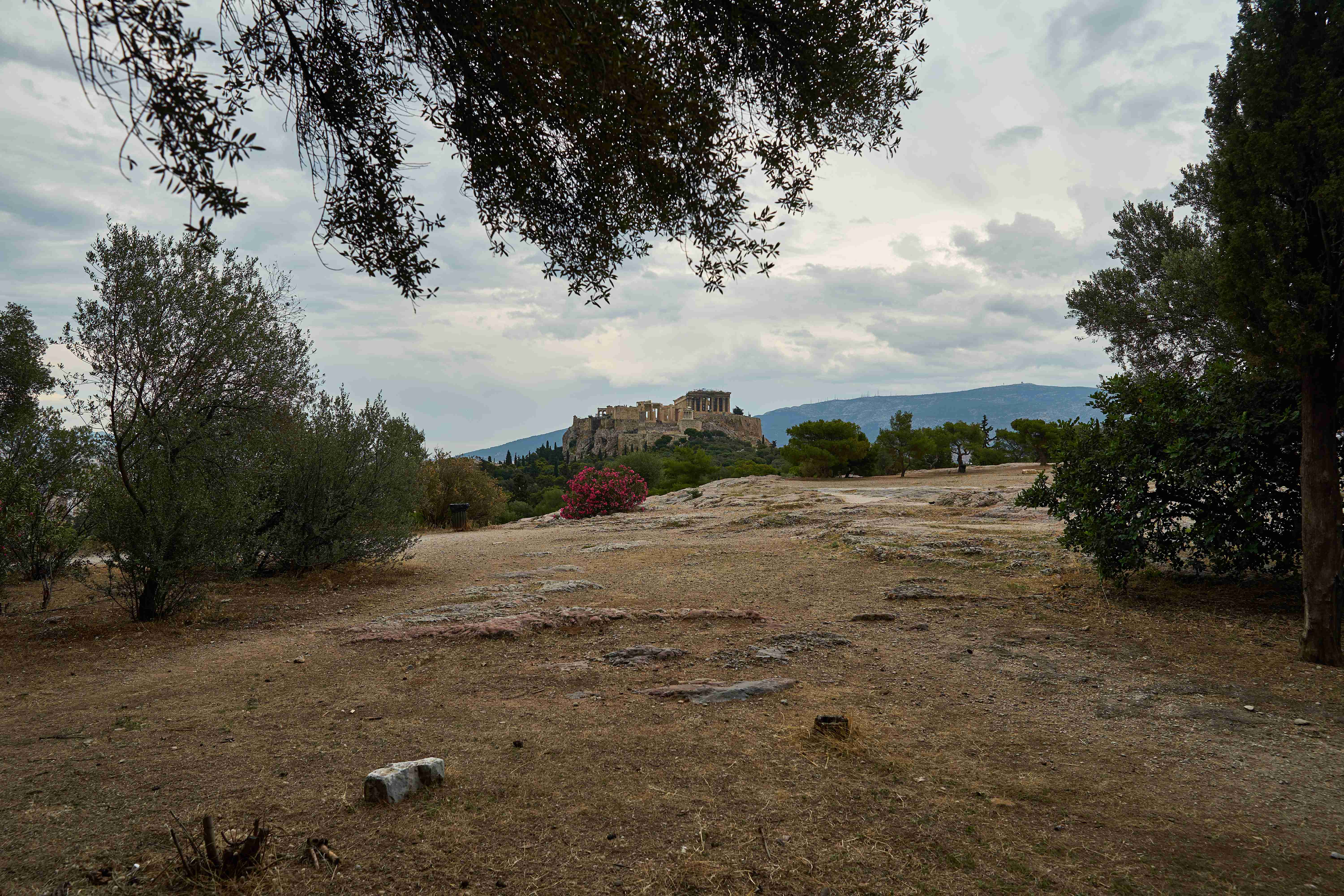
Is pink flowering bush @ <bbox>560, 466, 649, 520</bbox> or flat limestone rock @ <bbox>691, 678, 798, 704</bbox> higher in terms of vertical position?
pink flowering bush @ <bbox>560, 466, 649, 520</bbox>

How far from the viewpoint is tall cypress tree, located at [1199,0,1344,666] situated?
196 inches

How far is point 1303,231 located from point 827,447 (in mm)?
25374

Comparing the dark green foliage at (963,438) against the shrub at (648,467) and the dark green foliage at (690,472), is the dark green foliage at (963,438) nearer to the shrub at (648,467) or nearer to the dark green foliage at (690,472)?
the dark green foliage at (690,472)

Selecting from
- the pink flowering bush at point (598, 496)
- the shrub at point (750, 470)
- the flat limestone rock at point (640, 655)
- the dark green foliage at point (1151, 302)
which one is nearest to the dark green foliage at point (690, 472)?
the shrub at point (750, 470)

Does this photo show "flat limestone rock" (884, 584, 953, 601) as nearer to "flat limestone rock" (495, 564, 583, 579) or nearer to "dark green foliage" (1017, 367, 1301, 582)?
"dark green foliage" (1017, 367, 1301, 582)

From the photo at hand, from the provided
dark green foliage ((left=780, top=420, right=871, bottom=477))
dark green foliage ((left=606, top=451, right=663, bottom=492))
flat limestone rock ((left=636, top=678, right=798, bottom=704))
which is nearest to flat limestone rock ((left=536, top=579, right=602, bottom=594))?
flat limestone rock ((left=636, top=678, right=798, bottom=704))

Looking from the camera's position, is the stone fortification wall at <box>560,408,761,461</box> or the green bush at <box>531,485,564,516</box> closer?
the green bush at <box>531,485,564,516</box>

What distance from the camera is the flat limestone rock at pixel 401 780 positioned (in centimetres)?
306

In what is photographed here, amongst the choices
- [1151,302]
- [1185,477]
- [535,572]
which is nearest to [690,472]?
[1151,302]

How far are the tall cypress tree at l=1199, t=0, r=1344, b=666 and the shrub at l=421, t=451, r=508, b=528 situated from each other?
2096 cm

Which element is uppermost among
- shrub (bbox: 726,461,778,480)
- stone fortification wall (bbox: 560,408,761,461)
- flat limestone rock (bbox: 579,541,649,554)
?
stone fortification wall (bbox: 560,408,761,461)

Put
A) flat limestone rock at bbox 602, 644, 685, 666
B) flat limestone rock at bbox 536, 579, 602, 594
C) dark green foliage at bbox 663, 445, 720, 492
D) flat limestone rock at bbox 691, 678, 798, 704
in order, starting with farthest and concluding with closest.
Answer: dark green foliage at bbox 663, 445, 720, 492 → flat limestone rock at bbox 536, 579, 602, 594 → flat limestone rock at bbox 602, 644, 685, 666 → flat limestone rock at bbox 691, 678, 798, 704

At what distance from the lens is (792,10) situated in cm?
522

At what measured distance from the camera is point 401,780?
3.11m
